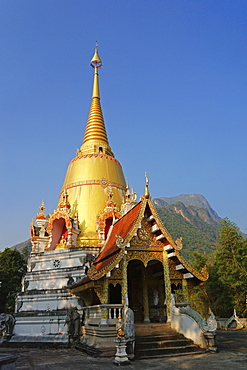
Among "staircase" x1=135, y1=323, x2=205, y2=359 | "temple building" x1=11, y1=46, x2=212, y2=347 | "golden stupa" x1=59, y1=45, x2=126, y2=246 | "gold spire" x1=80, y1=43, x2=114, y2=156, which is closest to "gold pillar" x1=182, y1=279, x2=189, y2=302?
"temple building" x1=11, y1=46, x2=212, y2=347

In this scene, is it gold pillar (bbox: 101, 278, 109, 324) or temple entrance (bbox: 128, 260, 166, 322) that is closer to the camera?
gold pillar (bbox: 101, 278, 109, 324)

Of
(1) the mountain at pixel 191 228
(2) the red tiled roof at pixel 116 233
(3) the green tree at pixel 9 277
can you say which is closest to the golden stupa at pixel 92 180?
(2) the red tiled roof at pixel 116 233

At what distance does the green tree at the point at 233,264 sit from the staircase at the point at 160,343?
12414mm

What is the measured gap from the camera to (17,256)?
1398 inches

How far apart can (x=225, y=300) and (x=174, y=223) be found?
3613 inches

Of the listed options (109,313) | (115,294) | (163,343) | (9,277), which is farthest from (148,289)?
(9,277)

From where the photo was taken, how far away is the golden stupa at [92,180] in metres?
19.6

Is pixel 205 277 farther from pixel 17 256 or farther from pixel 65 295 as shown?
pixel 17 256

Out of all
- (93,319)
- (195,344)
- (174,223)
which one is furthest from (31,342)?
(174,223)

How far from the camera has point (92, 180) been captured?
70.1 ft

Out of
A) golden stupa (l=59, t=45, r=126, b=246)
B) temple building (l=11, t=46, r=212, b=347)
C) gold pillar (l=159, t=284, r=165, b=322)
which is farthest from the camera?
golden stupa (l=59, t=45, r=126, b=246)

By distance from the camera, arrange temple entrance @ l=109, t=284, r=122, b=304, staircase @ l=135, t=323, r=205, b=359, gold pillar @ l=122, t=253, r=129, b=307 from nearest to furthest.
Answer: staircase @ l=135, t=323, r=205, b=359 < gold pillar @ l=122, t=253, r=129, b=307 < temple entrance @ l=109, t=284, r=122, b=304

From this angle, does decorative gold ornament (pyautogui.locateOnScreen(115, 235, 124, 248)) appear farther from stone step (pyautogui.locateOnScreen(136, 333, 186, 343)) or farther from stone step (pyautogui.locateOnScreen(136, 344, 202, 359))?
stone step (pyautogui.locateOnScreen(136, 344, 202, 359))

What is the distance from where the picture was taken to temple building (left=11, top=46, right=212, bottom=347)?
10.9 m
